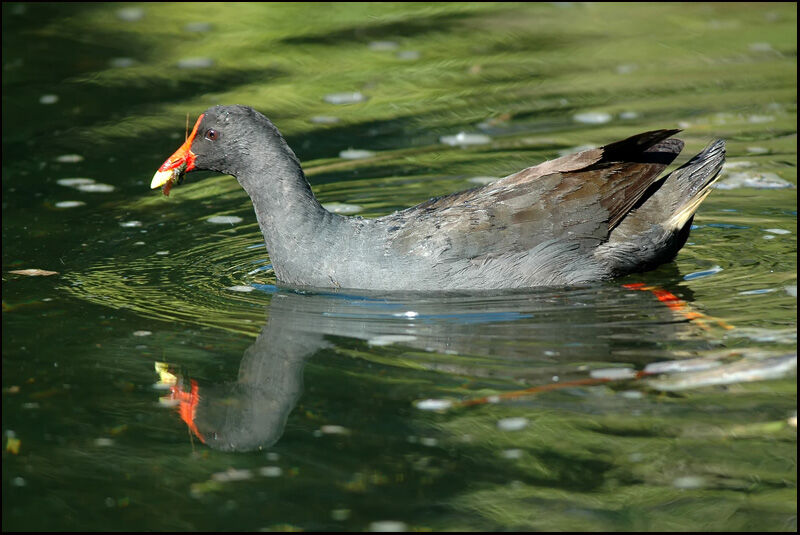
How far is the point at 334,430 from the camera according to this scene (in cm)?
497

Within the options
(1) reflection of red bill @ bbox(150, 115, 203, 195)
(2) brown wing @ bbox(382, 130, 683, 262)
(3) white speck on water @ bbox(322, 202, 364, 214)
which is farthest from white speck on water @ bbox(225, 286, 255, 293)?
(3) white speck on water @ bbox(322, 202, 364, 214)

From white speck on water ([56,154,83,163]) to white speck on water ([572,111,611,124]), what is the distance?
4408 millimetres

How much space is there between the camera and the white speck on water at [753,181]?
8.63 m

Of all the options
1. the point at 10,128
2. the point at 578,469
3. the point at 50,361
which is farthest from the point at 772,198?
the point at 10,128

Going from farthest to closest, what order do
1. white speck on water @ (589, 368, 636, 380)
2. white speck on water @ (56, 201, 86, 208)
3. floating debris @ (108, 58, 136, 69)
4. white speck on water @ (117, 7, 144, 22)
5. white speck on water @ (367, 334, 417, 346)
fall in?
white speck on water @ (117, 7, 144, 22) < floating debris @ (108, 58, 136, 69) < white speck on water @ (56, 201, 86, 208) < white speck on water @ (367, 334, 417, 346) < white speck on water @ (589, 368, 636, 380)

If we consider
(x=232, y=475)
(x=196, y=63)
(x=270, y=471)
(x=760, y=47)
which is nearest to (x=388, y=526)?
(x=270, y=471)

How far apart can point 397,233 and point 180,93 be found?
523 centimetres

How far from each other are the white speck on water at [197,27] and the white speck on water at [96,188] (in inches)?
180

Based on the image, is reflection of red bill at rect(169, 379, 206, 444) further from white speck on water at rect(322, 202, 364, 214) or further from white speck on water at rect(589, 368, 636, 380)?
white speck on water at rect(322, 202, 364, 214)

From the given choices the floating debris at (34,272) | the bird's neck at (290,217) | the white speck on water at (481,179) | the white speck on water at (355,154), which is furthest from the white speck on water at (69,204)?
the white speck on water at (481,179)

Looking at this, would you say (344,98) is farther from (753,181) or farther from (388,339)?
(388,339)

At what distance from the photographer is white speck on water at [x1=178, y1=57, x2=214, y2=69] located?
1199cm

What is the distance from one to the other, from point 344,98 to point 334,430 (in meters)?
6.55

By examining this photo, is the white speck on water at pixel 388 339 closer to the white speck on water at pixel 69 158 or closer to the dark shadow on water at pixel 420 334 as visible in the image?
the dark shadow on water at pixel 420 334
